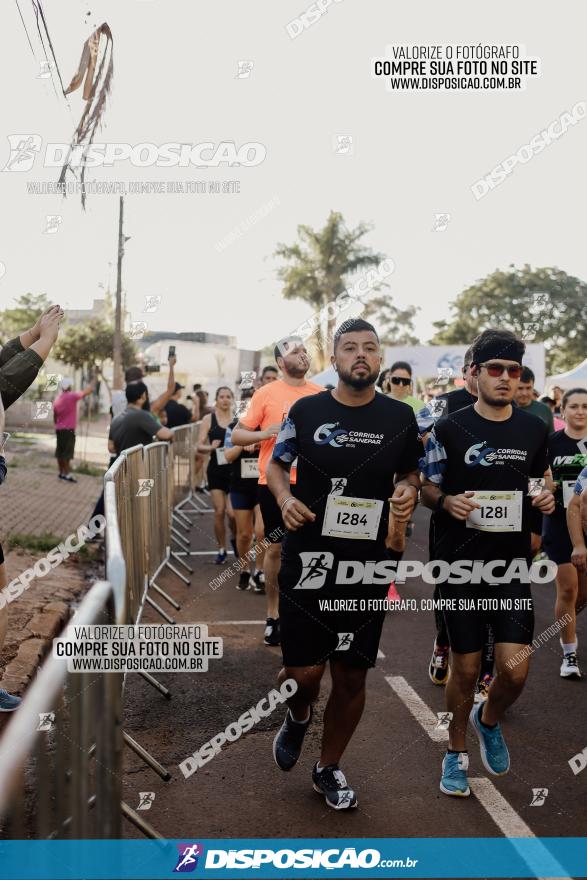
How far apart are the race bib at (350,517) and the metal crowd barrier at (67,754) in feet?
5.02

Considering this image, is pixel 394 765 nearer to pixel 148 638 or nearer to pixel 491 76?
pixel 148 638

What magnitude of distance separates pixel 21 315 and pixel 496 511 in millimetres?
57681

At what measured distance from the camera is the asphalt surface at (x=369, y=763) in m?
4.03

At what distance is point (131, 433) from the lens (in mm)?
9508

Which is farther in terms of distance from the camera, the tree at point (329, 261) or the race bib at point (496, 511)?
the tree at point (329, 261)

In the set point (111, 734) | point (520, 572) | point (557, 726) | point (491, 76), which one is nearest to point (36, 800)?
point (111, 734)

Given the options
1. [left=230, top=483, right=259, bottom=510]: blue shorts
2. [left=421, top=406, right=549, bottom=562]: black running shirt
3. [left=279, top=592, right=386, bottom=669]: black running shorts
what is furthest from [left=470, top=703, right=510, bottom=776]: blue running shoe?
[left=230, top=483, right=259, bottom=510]: blue shorts

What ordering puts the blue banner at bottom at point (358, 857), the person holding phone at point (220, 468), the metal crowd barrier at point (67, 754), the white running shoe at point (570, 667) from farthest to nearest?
the person holding phone at point (220, 468)
the white running shoe at point (570, 667)
the blue banner at bottom at point (358, 857)
the metal crowd barrier at point (67, 754)

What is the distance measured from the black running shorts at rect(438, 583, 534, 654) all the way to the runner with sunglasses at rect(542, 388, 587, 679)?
7.22ft

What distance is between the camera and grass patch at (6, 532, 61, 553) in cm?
1055

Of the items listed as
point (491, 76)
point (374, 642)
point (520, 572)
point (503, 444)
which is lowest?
point (374, 642)

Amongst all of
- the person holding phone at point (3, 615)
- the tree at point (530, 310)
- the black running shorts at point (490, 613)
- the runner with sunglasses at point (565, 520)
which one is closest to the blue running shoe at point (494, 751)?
the black running shorts at point (490, 613)

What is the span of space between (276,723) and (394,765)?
0.91 meters

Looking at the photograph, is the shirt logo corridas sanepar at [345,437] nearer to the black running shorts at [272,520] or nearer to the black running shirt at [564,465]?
the black running shorts at [272,520]
